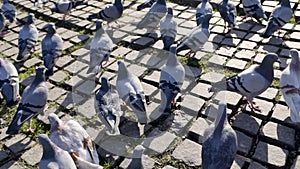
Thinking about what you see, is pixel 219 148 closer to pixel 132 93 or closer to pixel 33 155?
pixel 132 93

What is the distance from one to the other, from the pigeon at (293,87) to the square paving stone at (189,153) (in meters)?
1.33

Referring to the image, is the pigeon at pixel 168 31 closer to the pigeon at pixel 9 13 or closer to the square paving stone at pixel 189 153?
the square paving stone at pixel 189 153

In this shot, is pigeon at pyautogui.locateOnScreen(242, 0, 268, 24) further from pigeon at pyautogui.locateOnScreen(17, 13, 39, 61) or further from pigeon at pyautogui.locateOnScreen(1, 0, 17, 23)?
pigeon at pyautogui.locateOnScreen(1, 0, 17, 23)

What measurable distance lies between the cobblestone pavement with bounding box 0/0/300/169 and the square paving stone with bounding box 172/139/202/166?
1 centimetres

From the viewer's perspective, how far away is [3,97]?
588 centimetres

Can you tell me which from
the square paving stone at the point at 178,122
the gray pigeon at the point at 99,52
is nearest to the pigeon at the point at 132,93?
the square paving stone at the point at 178,122

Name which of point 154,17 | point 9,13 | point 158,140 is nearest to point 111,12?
point 154,17

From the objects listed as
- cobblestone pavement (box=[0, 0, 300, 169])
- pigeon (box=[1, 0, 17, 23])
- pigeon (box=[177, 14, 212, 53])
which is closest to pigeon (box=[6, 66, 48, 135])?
cobblestone pavement (box=[0, 0, 300, 169])

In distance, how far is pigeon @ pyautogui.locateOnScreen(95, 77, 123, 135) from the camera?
469 centimetres

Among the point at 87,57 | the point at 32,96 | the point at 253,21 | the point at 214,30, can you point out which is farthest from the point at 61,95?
the point at 253,21

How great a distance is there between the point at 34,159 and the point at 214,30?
15.6ft

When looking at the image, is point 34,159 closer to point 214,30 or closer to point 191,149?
point 191,149

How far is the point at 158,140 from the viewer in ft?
15.9

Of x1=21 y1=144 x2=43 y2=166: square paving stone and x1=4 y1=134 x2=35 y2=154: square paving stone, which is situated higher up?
x1=21 y1=144 x2=43 y2=166: square paving stone
